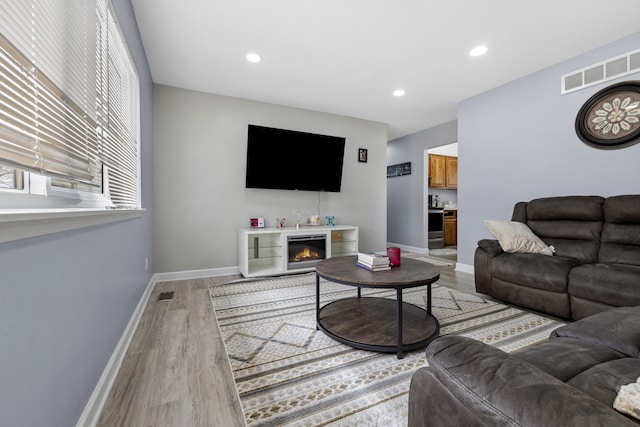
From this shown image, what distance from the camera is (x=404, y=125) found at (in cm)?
537

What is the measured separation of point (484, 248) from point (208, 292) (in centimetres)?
294

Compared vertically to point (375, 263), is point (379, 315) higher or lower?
lower

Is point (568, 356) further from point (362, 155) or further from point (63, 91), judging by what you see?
point (362, 155)

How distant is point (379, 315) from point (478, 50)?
9.05ft

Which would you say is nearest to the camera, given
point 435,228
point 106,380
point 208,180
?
point 106,380

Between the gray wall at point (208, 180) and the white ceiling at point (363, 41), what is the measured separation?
0.90 ft

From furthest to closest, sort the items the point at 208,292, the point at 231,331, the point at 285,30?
1. the point at 208,292
2. the point at 285,30
3. the point at 231,331

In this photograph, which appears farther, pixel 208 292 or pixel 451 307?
pixel 208 292

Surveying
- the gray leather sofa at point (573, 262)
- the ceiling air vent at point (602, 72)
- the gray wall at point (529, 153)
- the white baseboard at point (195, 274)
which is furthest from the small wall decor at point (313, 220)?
the ceiling air vent at point (602, 72)

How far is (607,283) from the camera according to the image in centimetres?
200

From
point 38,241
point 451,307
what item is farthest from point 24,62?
point 451,307

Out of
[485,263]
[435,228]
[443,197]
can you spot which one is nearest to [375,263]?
[485,263]

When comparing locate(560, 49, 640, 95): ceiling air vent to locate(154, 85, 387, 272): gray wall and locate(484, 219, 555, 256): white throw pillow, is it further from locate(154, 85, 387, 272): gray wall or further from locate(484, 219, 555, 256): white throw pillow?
locate(154, 85, 387, 272): gray wall

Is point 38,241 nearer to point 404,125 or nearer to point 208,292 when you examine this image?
point 208,292
